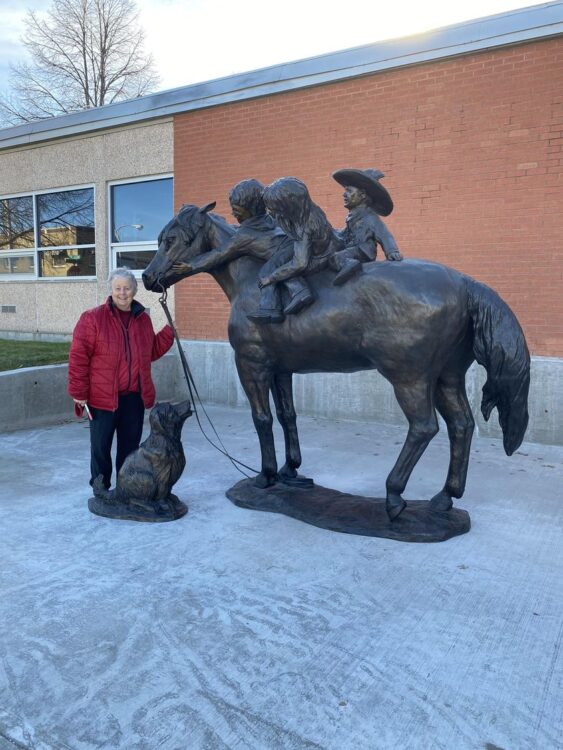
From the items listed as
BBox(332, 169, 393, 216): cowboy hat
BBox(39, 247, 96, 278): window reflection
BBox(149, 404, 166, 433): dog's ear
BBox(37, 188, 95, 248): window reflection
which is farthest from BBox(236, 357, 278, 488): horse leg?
BBox(37, 188, 95, 248): window reflection

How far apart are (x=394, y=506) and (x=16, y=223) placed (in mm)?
10142

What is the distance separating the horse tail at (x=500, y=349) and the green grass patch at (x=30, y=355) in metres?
5.56

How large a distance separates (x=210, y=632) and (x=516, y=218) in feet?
17.9

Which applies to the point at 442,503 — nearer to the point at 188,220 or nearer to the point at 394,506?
the point at 394,506

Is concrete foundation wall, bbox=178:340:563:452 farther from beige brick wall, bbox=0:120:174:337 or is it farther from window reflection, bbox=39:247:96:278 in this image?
window reflection, bbox=39:247:96:278

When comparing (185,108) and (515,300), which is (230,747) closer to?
(515,300)

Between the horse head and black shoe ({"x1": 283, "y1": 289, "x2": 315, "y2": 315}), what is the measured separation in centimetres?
78

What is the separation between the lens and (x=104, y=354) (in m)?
3.95

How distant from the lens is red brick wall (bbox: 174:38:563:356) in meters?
A: 6.01

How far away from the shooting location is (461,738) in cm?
183

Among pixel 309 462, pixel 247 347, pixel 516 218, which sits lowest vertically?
pixel 309 462

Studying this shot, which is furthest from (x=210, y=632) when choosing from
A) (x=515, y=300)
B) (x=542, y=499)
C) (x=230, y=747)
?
(x=515, y=300)

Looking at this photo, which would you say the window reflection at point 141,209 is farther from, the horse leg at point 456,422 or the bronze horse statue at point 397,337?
the horse leg at point 456,422

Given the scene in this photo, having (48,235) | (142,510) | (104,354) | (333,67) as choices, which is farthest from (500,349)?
(48,235)
